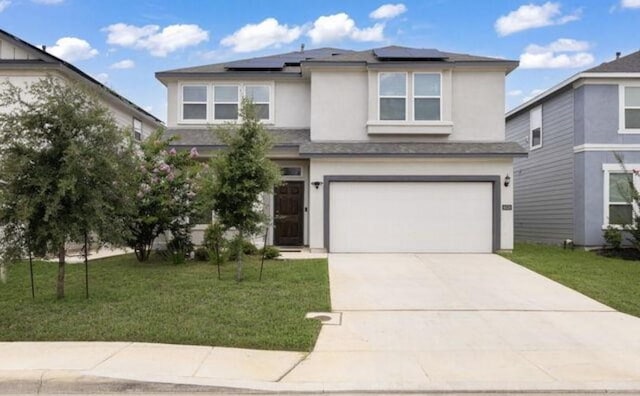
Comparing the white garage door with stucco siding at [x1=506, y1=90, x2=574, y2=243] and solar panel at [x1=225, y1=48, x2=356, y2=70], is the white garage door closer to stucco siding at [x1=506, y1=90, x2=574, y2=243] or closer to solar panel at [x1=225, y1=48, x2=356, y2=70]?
stucco siding at [x1=506, y1=90, x2=574, y2=243]

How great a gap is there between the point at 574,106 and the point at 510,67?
278cm

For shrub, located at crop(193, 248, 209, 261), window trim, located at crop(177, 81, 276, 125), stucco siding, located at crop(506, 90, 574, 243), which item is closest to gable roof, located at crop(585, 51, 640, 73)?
stucco siding, located at crop(506, 90, 574, 243)

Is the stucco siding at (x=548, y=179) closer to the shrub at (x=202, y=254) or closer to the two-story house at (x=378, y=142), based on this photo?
the two-story house at (x=378, y=142)

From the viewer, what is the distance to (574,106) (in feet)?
54.2

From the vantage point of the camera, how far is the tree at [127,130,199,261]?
1239 cm

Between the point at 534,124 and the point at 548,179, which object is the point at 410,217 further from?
the point at 534,124

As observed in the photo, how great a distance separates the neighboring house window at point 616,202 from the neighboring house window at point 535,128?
12.1 ft

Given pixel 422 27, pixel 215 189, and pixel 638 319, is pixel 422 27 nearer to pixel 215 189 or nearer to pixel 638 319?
pixel 215 189

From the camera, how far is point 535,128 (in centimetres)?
1970

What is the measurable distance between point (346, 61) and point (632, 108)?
30.2 ft

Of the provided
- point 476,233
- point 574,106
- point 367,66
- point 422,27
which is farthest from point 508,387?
point 422,27

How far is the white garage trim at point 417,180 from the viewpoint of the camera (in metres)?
14.8

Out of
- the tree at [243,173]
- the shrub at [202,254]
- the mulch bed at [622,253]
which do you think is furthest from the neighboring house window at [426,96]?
the shrub at [202,254]

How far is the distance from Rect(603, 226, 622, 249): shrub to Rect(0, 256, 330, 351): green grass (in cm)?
930
